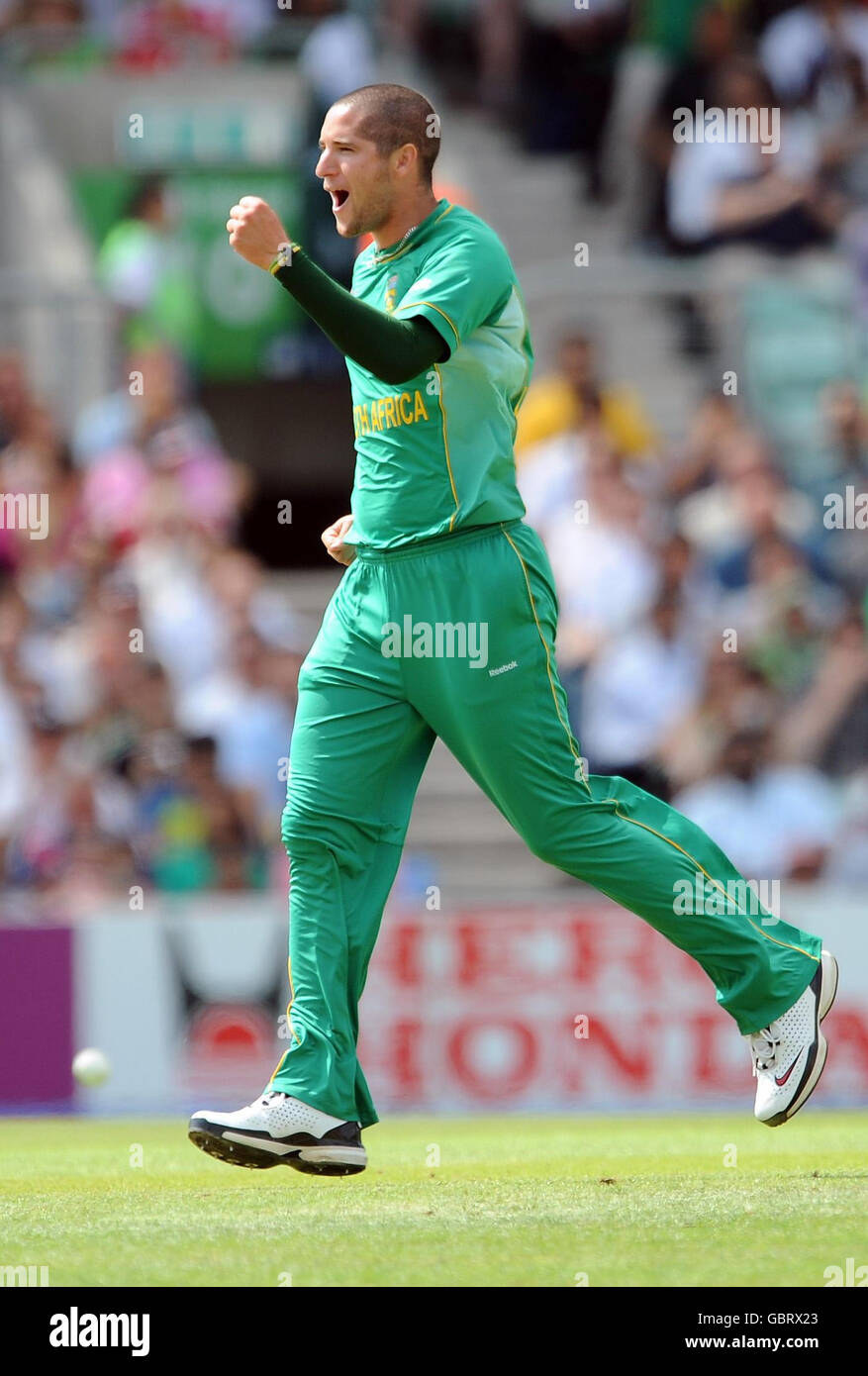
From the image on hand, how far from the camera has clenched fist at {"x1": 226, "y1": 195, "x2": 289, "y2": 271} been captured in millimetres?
5457

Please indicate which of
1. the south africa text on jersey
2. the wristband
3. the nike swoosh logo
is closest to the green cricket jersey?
the south africa text on jersey

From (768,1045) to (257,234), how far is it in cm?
243

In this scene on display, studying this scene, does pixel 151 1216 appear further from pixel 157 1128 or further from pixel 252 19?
pixel 252 19

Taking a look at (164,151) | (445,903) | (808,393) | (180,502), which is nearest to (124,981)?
(445,903)

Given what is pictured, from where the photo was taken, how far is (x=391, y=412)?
591 cm

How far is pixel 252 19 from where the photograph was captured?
16.8 metres

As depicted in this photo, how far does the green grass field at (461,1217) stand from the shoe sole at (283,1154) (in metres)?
0.10

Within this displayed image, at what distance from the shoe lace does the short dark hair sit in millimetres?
2346

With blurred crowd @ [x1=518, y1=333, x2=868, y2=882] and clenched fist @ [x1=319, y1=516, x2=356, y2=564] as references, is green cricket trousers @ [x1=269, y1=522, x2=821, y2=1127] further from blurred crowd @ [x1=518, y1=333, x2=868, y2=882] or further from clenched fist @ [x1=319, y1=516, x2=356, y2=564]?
blurred crowd @ [x1=518, y1=333, x2=868, y2=882]

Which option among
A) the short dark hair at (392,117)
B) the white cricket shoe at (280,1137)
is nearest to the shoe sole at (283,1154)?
the white cricket shoe at (280,1137)

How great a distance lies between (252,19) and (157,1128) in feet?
31.6

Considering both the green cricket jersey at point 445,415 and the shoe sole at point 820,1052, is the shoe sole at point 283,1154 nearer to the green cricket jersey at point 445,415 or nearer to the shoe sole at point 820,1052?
the shoe sole at point 820,1052

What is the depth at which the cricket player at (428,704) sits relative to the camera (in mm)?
5867
